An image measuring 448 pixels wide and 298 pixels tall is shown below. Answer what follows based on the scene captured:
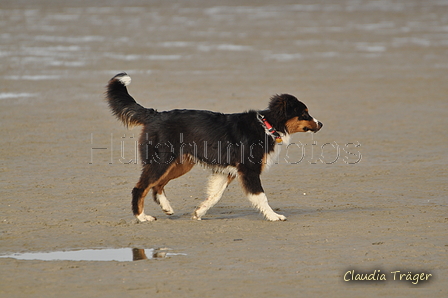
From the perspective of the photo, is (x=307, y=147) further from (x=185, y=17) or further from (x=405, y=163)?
(x=185, y=17)

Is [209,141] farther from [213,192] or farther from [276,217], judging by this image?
[276,217]

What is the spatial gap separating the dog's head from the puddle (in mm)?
1959

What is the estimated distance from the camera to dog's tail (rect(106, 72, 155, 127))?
726 cm

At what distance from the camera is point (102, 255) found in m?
6.04

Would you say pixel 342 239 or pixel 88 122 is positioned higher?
pixel 88 122

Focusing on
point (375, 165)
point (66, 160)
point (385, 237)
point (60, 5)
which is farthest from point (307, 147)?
point (60, 5)

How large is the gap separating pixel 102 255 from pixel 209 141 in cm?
174

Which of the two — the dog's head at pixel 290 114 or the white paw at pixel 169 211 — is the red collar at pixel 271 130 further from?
the white paw at pixel 169 211

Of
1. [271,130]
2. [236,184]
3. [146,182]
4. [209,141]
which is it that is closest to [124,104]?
[146,182]

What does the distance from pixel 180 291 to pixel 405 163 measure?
17.9ft

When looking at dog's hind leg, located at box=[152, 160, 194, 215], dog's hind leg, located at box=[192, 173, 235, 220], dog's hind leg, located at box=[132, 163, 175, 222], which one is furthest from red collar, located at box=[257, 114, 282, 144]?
dog's hind leg, located at box=[132, 163, 175, 222]

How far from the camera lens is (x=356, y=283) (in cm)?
534

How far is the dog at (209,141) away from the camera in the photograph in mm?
7102

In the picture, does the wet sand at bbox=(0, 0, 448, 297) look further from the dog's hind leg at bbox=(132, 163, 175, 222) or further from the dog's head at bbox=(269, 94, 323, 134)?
the dog's head at bbox=(269, 94, 323, 134)
